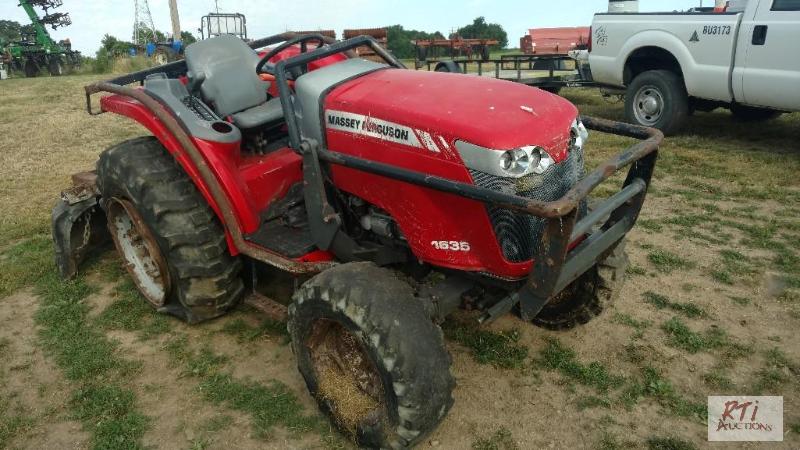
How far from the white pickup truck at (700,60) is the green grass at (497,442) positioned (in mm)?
5782

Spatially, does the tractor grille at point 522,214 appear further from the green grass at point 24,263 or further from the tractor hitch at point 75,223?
the green grass at point 24,263

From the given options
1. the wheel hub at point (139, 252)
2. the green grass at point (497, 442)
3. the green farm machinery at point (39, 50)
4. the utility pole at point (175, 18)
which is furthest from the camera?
the green farm machinery at point (39, 50)

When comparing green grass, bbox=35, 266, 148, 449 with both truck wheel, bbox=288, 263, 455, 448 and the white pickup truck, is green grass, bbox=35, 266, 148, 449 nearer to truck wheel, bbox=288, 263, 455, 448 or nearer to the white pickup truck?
truck wheel, bbox=288, 263, 455, 448

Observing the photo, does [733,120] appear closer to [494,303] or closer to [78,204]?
[494,303]

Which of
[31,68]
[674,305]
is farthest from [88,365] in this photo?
[31,68]

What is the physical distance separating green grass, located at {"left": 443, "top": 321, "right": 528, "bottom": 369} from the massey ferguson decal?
4.46ft

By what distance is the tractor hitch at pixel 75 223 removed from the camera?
4.30 m

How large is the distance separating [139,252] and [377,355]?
2.39 metres

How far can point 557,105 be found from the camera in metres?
2.75

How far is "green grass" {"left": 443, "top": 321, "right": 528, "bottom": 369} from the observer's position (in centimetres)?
330

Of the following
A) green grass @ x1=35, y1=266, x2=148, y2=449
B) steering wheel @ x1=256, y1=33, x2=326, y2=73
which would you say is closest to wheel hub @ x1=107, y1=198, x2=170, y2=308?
green grass @ x1=35, y1=266, x2=148, y2=449

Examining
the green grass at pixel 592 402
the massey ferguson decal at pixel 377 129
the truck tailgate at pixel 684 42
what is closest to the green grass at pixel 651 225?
the green grass at pixel 592 402

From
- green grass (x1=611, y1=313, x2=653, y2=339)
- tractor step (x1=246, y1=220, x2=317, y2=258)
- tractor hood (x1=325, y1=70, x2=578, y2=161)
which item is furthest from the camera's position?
green grass (x1=611, y1=313, x2=653, y2=339)

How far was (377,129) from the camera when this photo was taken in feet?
8.98
